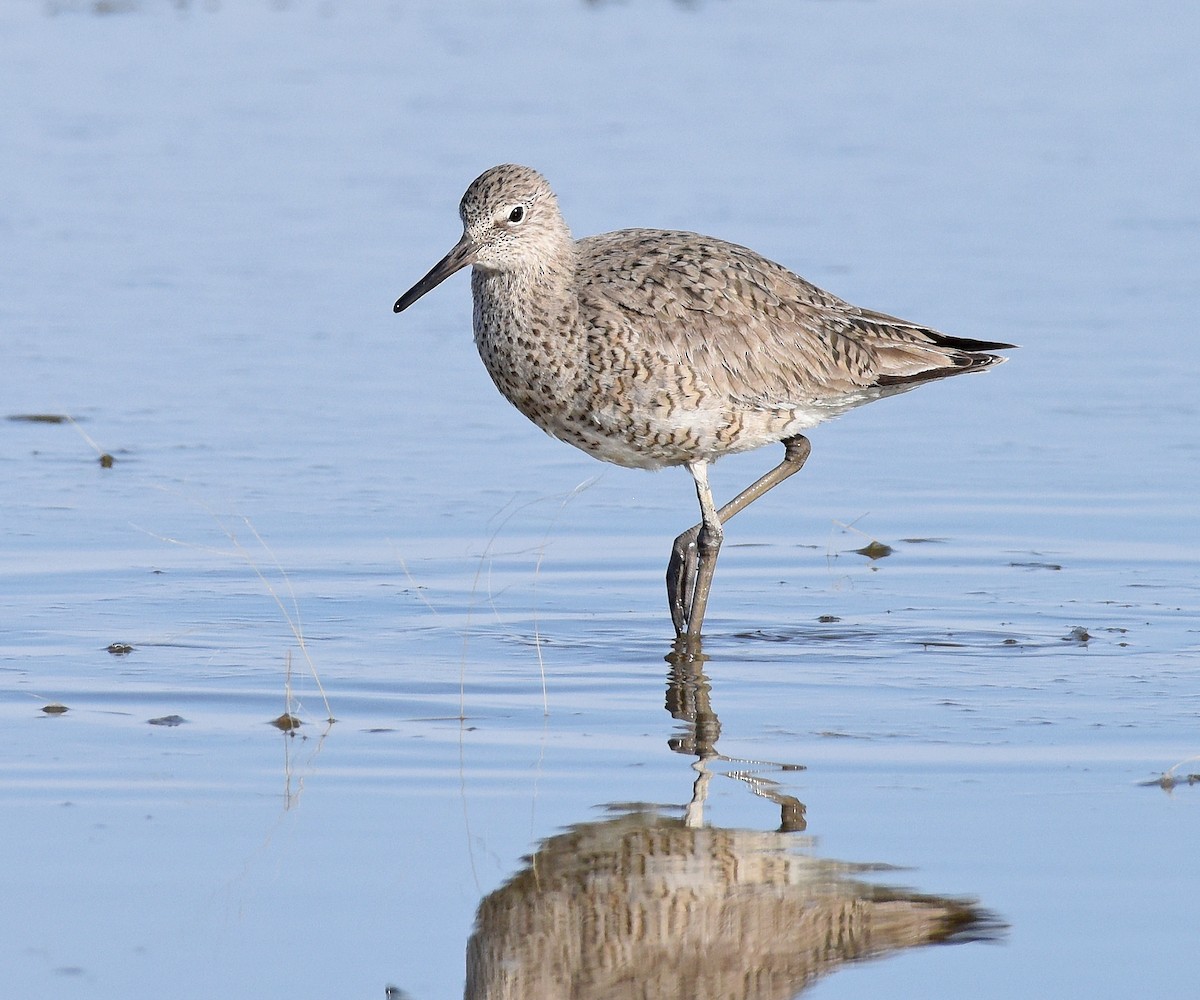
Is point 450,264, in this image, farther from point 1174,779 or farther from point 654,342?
point 1174,779

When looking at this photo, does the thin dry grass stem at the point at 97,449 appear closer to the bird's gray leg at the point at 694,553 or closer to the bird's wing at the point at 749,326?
the bird's wing at the point at 749,326

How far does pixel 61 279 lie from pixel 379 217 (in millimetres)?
2390

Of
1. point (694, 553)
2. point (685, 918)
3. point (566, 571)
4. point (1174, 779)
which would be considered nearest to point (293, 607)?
point (566, 571)

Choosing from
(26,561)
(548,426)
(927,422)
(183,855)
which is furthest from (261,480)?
(183,855)

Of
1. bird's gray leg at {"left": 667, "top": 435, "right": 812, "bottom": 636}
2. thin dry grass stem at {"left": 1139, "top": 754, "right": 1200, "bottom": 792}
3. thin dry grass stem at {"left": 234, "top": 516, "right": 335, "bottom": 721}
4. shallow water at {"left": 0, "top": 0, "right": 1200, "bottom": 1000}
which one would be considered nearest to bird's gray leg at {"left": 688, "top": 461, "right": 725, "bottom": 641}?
bird's gray leg at {"left": 667, "top": 435, "right": 812, "bottom": 636}

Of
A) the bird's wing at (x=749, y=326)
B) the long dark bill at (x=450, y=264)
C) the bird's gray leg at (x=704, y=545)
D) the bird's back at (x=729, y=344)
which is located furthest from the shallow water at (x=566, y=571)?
the long dark bill at (x=450, y=264)

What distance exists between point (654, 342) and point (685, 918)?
10.6ft

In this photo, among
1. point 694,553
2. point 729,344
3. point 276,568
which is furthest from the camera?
point 276,568

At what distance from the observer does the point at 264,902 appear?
501cm

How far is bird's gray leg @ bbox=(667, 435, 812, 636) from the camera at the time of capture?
25.8 ft

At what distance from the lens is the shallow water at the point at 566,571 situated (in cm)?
500

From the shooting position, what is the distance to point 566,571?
8602mm

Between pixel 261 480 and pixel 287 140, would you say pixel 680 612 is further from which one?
pixel 287 140

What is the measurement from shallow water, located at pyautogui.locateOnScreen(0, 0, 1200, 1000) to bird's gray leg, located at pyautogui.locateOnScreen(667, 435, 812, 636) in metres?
0.15
